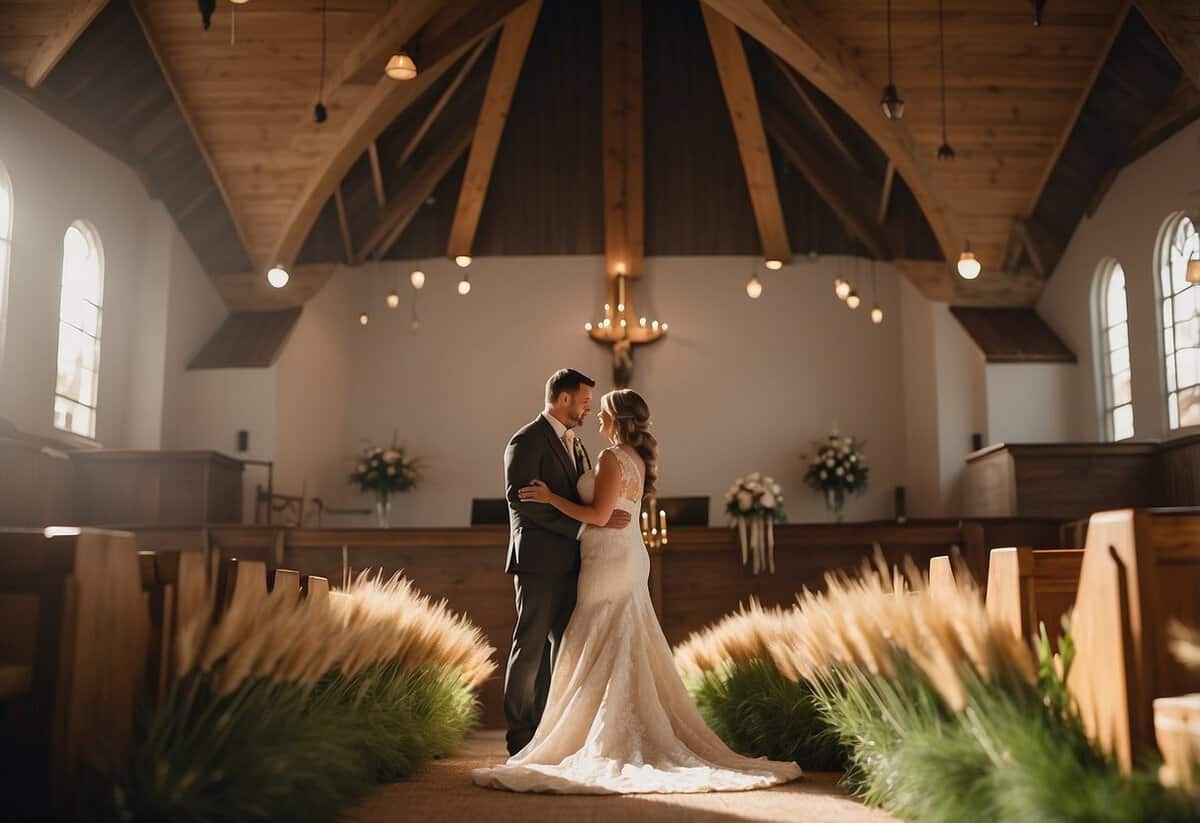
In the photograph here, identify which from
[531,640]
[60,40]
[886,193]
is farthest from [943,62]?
[531,640]

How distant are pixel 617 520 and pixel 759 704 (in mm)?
997

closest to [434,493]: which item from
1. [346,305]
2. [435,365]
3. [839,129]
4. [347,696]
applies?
[435,365]

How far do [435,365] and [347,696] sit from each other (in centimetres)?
966

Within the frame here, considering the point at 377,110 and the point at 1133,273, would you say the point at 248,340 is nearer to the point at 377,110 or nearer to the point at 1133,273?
the point at 377,110

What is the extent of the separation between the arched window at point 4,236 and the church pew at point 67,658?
7119 mm

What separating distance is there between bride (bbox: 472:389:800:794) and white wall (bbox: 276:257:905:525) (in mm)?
8541

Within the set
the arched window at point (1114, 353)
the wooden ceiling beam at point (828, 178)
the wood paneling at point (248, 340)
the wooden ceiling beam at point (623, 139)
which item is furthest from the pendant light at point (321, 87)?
the arched window at point (1114, 353)

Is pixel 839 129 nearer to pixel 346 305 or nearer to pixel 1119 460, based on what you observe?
pixel 1119 460

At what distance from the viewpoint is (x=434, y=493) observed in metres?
13.7

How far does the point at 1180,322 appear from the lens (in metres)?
10.3

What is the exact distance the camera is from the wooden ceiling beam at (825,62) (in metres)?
9.84

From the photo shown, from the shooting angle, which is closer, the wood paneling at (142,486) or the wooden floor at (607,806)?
the wooden floor at (607,806)

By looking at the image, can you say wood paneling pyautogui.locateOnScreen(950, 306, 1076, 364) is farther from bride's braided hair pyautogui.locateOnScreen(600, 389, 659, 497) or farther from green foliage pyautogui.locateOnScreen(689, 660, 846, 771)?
bride's braided hair pyautogui.locateOnScreen(600, 389, 659, 497)

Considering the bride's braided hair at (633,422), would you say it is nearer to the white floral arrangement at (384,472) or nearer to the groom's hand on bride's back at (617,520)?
the groom's hand on bride's back at (617,520)
